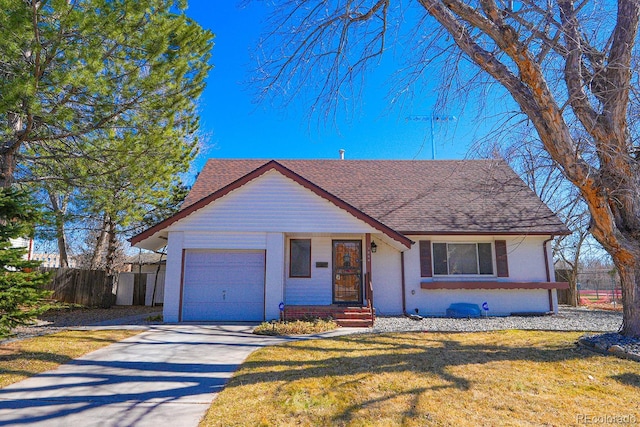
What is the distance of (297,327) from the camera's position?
373 inches

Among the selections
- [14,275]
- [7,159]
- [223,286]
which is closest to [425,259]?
[223,286]

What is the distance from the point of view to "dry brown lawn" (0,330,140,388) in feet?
18.6

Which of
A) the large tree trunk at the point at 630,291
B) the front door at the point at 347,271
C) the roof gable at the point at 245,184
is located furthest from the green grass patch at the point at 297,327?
the large tree trunk at the point at 630,291

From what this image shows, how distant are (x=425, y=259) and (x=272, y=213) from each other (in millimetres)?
5651

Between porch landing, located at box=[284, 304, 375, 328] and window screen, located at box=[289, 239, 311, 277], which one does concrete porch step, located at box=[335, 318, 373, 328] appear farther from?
window screen, located at box=[289, 239, 311, 277]

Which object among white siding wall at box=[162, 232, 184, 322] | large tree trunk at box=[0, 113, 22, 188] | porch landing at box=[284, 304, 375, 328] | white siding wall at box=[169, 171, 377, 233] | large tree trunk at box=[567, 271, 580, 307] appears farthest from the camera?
large tree trunk at box=[567, 271, 580, 307]

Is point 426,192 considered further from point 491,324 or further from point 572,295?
point 572,295

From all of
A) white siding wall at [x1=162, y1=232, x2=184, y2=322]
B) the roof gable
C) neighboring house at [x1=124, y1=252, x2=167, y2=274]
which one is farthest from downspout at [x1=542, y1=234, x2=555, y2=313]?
neighboring house at [x1=124, y1=252, x2=167, y2=274]

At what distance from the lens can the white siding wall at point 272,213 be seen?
1138 cm

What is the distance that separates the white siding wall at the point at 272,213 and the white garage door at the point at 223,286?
0.95m

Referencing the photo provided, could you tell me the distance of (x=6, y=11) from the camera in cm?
720

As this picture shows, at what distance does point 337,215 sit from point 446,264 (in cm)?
466

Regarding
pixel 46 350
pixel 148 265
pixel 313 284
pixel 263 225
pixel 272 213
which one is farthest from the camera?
pixel 148 265

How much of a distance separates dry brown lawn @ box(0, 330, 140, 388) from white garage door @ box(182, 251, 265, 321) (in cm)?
251
